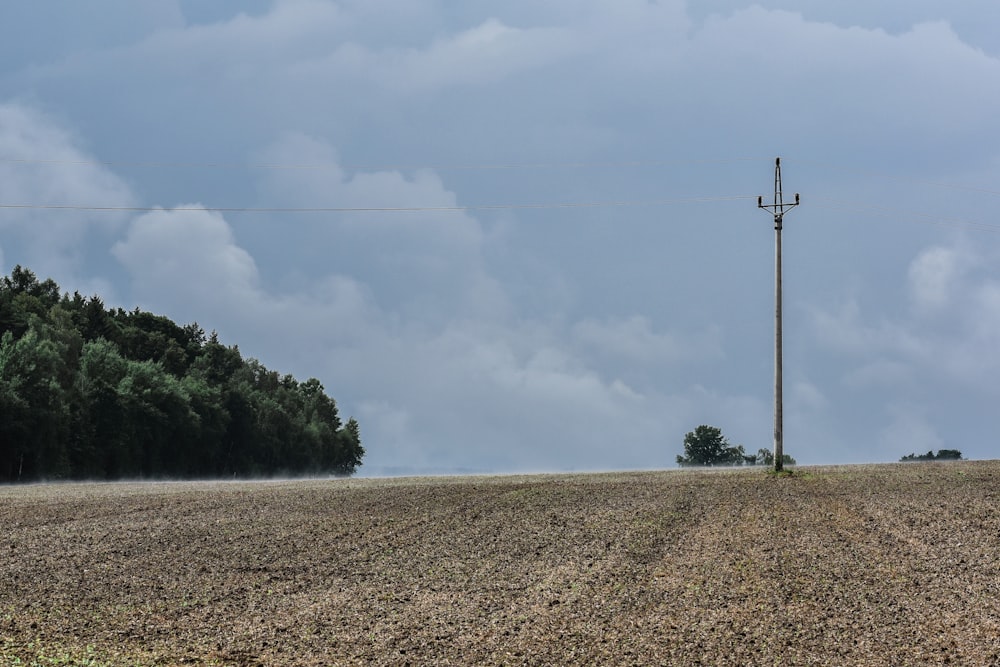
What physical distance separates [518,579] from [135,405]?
59.1m

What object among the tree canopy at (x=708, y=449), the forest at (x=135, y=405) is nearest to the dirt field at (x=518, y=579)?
the forest at (x=135, y=405)

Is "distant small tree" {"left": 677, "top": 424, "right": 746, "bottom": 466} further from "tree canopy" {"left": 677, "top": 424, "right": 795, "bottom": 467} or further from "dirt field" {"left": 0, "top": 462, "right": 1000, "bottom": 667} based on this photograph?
"dirt field" {"left": 0, "top": 462, "right": 1000, "bottom": 667}

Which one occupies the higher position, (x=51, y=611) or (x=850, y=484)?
(x=850, y=484)

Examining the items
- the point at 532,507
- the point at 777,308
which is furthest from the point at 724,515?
the point at 777,308

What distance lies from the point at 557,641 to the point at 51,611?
784 centimetres

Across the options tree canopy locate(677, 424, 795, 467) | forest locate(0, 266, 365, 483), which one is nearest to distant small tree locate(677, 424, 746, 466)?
tree canopy locate(677, 424, 795, 467)

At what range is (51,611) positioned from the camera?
14305mm

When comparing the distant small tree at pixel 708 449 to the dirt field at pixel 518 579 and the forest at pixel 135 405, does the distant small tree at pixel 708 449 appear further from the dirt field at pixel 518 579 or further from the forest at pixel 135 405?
the dirt field at pixel 518 579

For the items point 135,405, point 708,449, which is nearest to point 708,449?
point 708,449

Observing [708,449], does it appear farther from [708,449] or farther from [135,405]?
[135,405]

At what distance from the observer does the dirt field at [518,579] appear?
12.3 metres

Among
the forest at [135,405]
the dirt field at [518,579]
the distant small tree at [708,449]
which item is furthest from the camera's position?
the distant small tree at [708,449]

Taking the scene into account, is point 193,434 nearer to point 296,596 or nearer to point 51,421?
point 51,421

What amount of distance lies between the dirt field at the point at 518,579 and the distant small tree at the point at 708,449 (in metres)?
94.0
